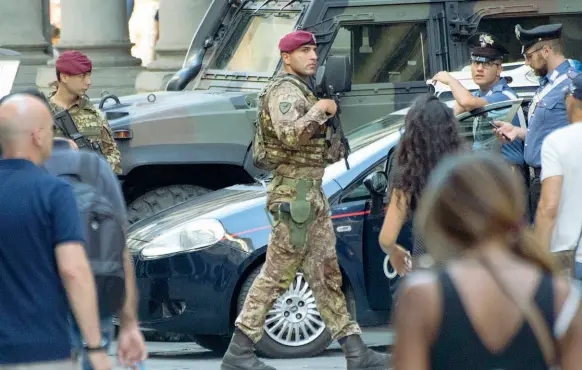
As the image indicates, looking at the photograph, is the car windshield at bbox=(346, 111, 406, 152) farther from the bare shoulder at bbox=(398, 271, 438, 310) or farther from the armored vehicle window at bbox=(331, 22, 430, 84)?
the bare shoulder at bbox=(398, 271, 438, 310)

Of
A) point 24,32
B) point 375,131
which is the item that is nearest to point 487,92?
point 375,131

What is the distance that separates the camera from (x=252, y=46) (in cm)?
1082

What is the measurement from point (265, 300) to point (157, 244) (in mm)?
1043

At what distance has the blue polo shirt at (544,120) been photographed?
22.2 feet

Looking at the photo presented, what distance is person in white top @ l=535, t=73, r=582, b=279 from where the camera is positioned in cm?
554

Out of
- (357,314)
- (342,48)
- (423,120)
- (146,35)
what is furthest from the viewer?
(146,35)

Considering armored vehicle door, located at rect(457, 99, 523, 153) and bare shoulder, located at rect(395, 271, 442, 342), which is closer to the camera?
bare shoulder, located at rect(395, 271, 442, 342)

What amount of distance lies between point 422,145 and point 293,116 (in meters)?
1.18

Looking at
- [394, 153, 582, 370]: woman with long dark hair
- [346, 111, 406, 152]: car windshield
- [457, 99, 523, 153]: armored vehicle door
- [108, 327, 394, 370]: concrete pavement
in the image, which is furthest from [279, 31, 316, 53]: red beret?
[394, 153, 582, 370]: woman with long dark hair

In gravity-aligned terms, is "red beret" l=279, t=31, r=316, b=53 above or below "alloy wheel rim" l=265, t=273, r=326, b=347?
Result: above

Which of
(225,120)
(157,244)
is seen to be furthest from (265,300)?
(225,120)

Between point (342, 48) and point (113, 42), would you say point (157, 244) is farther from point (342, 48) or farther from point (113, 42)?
point (113, 42)

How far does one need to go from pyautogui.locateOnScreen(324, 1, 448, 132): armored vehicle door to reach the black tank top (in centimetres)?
736

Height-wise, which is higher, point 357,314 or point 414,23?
point 414,23
